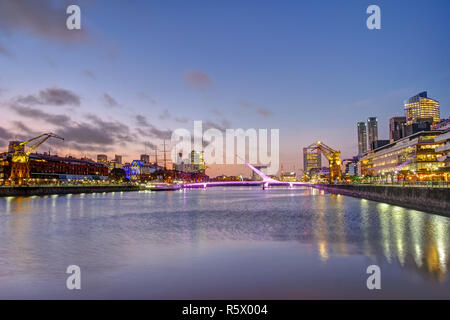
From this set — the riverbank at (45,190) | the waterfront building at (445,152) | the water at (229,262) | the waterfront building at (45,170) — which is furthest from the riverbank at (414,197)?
the waterfront building at (45,170)

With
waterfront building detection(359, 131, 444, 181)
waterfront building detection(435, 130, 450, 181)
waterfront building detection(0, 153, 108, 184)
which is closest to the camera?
waterfront building detection(435, 130, 450, 181)

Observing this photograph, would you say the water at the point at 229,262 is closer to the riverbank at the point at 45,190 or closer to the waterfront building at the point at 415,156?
the riverbank at the point at 45,190

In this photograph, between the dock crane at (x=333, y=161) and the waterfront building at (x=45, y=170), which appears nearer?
the dock crane at (x=333, y=161)

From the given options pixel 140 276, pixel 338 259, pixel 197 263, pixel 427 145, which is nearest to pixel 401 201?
pixel 338 259

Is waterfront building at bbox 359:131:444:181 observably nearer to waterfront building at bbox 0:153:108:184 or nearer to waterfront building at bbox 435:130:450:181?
waterfront building at bbox 435:130:450:181

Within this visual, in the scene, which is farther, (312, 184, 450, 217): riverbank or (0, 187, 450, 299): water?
(312, 184, 450, 217): riverbank

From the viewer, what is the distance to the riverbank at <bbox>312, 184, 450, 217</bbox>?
103 ft

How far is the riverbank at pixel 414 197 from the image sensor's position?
31469 mm

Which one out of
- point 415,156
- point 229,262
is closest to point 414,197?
point 229,262

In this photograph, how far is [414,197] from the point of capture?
129ft

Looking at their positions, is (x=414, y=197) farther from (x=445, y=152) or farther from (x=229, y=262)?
(x=445, y=152)

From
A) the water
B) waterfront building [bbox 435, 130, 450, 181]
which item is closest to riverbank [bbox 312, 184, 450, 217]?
the water
